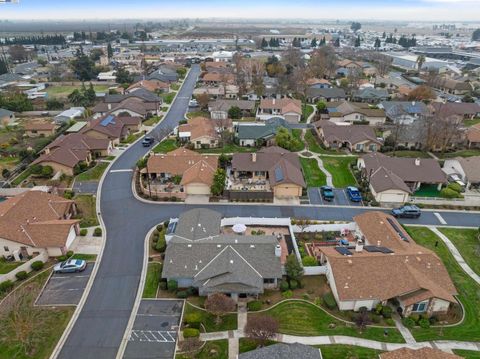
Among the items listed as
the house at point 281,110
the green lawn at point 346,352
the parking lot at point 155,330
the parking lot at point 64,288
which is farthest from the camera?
the house at point 281,110

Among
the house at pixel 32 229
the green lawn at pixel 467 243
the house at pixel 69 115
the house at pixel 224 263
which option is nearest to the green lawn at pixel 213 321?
the house at pixel 224 263

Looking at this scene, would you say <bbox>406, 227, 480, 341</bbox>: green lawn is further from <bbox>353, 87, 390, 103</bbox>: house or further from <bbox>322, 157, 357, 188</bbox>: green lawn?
<bbox>353, 87, 390, 103</bbox>: house

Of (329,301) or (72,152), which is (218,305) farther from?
(72,152)

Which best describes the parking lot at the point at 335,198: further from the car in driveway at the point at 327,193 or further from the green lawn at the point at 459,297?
the green lawn at the point at 459,297

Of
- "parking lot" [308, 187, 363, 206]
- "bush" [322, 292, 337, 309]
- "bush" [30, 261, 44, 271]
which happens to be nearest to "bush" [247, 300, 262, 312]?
"bush" [322, 292, 337, 309]

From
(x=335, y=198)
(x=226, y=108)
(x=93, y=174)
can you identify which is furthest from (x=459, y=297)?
(x=226, y=108)
